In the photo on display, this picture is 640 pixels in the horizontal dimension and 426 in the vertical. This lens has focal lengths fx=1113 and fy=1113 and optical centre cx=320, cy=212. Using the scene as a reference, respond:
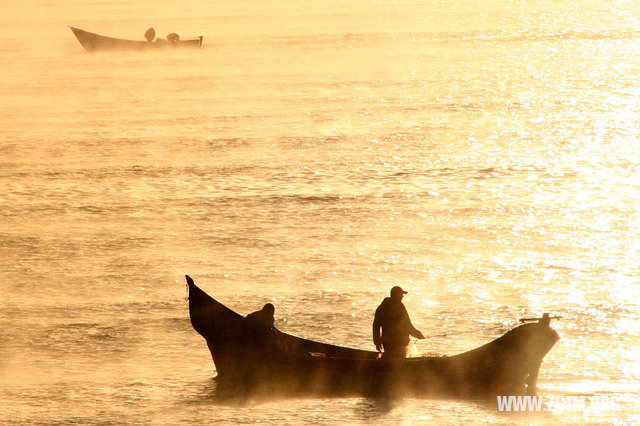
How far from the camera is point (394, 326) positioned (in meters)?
13.1

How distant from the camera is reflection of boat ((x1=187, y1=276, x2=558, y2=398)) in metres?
12.9

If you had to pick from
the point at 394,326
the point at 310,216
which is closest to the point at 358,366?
the point at 394,326

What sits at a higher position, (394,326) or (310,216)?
(310,216)

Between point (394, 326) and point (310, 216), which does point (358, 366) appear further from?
point (310, 216)

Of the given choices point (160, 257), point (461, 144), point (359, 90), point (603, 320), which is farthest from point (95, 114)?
point (603, 320)

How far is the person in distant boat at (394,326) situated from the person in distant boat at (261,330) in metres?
1.23

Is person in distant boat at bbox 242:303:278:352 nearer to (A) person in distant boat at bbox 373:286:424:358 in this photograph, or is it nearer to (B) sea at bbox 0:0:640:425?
(B) sea at bbox 0:0:640:425

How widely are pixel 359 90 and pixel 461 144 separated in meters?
8.44

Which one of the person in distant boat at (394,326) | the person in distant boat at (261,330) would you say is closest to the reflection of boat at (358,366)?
the person in distant boat at (261,330)

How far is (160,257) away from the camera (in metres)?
20.0

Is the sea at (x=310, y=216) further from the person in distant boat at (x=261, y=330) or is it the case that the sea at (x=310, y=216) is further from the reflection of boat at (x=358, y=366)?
the person in distant boat at (x=261, y=330)

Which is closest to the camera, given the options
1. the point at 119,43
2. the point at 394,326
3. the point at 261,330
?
the point at 394,326

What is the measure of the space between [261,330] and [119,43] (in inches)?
1419

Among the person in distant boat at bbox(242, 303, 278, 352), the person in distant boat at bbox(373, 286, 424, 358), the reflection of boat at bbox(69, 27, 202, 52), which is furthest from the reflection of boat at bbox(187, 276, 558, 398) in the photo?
the reflection of boat at bbox(69, 27, 202, 52)
